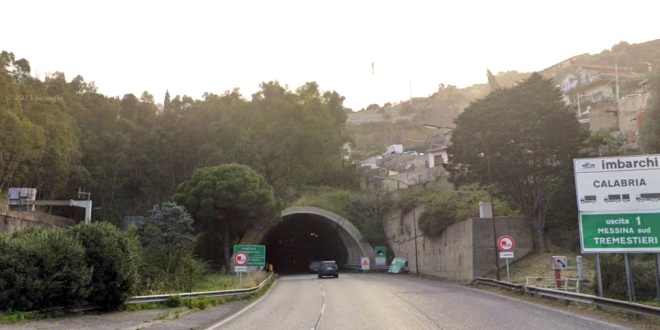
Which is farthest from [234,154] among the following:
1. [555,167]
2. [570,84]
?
[570,84]

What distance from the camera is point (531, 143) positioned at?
31.4 metres

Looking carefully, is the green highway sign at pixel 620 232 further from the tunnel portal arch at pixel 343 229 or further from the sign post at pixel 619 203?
the tunnel portal arch at pixel 343 229

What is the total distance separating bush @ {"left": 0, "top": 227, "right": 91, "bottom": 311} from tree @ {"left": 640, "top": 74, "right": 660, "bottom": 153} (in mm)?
27813

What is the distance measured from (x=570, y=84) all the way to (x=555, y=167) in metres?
69.9

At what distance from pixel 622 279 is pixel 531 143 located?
13.2 m

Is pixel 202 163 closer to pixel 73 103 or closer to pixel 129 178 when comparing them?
pixel 129 178

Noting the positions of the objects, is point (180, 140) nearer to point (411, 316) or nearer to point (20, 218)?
point (20, 218)

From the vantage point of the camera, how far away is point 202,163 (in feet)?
207

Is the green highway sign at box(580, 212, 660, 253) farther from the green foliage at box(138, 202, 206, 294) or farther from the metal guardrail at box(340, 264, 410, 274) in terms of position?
the metal guardrail at box(340, 264, 410, 274)

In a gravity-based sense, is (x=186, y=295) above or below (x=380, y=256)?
below

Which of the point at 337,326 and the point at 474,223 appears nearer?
the point at 337,326

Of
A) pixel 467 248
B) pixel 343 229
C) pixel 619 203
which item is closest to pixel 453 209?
pixel 467 248

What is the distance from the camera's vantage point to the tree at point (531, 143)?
103ft

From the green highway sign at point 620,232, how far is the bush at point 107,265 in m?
14.3
